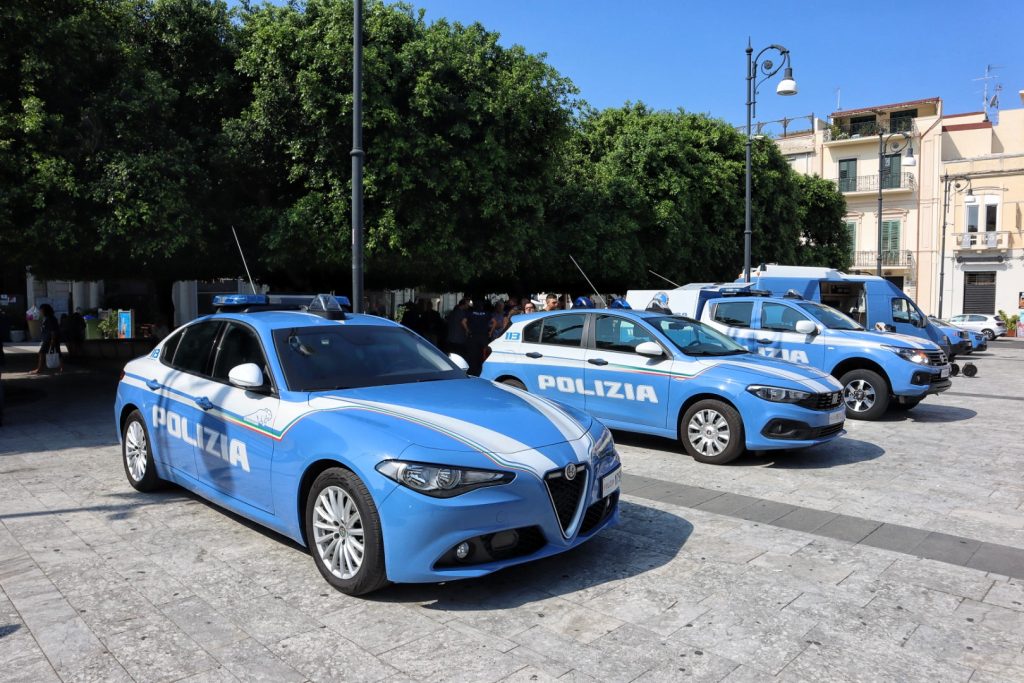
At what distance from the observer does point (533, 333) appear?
9234mm

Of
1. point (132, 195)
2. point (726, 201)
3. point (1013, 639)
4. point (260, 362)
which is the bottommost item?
point (1013, 639)

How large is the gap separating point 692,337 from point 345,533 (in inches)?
210

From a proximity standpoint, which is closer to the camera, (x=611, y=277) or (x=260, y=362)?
(x=260, y=362)

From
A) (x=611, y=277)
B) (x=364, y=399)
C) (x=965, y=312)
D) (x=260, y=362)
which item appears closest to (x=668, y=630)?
(x=364, y=399)

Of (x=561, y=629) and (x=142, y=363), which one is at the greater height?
(x=142, y=363)

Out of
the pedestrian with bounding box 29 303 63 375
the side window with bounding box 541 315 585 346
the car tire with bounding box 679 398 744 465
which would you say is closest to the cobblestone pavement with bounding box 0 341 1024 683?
the car tire with bounding box 679 398 744 465

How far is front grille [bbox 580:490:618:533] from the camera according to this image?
14.2 feet

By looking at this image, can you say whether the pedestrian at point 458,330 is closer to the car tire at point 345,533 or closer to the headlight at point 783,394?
the headlight at point 783,394

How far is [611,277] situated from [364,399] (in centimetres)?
1709

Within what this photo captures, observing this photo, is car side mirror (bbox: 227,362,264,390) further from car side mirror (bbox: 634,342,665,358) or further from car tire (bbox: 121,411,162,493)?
car side mirror (bbox: 634,342,665,358)

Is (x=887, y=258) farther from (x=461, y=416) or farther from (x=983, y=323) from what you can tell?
(x=461, y=416)

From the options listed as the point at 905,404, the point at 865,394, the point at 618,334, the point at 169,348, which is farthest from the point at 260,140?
the point at 905,404

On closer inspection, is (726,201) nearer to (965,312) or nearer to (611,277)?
(611,277)

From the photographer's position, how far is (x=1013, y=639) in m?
3.68
